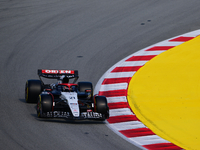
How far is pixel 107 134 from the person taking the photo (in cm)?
1052

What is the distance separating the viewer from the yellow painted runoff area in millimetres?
11016

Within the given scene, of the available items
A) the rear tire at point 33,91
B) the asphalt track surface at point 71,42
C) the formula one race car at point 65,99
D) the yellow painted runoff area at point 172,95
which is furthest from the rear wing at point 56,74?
the yellow painted runoff area at point 172,95

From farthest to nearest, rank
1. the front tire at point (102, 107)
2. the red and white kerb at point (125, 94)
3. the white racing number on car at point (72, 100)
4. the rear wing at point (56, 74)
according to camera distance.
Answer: the rear wing at point (56, 74)
the front tire at point (102, 107)
the white racing number on car at point (72, 100)
the red and white kerb at point (125, 94)

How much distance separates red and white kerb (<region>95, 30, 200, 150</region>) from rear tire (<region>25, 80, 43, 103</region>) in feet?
7.40

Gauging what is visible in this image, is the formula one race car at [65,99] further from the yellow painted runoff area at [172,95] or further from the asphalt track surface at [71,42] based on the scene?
the yellow painted runoff area at [172,95]

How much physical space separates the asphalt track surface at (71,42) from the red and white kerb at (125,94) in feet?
1.15

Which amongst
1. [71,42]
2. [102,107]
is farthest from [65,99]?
[71,42]

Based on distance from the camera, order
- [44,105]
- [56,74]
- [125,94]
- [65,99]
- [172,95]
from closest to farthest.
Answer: [44,105] < [65,99] < [56,74] < [172,95] < [125,94]

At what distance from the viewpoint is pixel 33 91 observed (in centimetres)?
1230

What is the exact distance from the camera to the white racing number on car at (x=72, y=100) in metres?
10.9

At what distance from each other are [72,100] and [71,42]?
725 centimetres

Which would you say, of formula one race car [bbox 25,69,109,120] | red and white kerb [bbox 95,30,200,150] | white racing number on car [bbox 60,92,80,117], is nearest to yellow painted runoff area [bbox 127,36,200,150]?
red and white kerb [bbox 95,30,200,150]

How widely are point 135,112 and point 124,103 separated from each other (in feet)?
2.44

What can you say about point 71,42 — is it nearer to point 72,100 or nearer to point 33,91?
point 33,91
